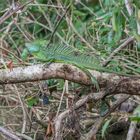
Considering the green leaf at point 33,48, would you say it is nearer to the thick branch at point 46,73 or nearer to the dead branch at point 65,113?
the thick branch at point 46,73

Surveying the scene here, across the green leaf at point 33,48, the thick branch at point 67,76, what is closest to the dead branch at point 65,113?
the thick branch at point 67,76

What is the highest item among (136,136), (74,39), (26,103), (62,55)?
(62,55)

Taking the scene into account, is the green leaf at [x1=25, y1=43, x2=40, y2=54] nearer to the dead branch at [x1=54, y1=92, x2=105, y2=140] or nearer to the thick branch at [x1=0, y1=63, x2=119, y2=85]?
the thick branch at [x1=0, y1=63, x2=119, y2=85]

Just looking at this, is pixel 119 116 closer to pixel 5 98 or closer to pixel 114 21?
pixel 114 21

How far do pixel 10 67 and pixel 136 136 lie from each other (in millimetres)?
845

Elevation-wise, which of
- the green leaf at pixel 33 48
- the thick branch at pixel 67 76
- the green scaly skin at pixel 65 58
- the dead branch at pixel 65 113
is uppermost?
the green leaf at pixel 33 48

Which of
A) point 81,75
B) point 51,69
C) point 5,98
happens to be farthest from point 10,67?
point 5,98

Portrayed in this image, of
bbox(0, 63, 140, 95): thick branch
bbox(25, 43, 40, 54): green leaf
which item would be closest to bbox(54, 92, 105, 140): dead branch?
bbox(0, 63, 140, 95): thick branch

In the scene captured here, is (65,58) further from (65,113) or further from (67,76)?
(65,113)

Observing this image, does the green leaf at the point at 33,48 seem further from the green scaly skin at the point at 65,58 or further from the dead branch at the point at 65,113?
the dead branch at the point at 65,113

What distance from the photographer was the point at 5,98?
2615 millimetres

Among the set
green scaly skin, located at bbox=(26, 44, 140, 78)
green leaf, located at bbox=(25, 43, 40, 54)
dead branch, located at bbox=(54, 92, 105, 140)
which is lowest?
dead branch, located at bbox=(54, 92, 105, 140)

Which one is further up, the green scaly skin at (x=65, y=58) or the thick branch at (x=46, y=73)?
the green scaly skin at (x=65, y=58)

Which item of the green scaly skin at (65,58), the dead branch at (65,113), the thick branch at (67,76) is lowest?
the dead branch at (65,113)
